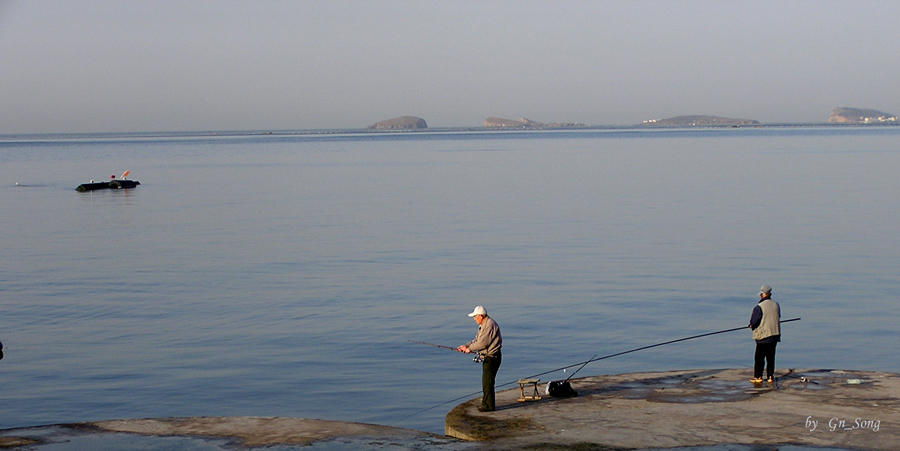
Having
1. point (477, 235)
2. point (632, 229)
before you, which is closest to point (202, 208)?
point (477, 235)

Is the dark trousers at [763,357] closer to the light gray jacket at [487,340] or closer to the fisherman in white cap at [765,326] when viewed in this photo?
the fisherman in white cap at [765,326]

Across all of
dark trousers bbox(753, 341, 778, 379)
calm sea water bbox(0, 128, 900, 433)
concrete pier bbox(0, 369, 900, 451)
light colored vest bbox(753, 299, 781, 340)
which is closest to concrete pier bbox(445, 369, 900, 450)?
concrete pier bbox(0, 369, 900, 451)

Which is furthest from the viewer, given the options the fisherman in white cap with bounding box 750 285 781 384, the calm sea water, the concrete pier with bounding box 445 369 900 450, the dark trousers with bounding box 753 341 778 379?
the calm sea water

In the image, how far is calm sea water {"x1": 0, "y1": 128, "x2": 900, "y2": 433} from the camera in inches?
781

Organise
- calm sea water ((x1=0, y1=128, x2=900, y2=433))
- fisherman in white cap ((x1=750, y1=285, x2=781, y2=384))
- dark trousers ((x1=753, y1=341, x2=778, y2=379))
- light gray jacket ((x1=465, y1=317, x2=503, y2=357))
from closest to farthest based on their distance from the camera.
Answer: light gray jacket ((x1=465, y1=317, x2=503, y2=357)) → fisherman in white cap ((x1=750, y1=285, x2=781, y2=384)) → dark trousers ((x1=753, y1=341, x2=778, y2=379)) → calm sea water ((x1=0, y1=128, x2=900, y2=433))

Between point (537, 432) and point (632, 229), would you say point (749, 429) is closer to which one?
point (537, 432)

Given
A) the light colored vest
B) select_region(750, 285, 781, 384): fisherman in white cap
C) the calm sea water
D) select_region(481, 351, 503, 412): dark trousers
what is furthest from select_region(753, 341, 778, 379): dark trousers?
select_region(481, 351, 503, 412): dark trousers

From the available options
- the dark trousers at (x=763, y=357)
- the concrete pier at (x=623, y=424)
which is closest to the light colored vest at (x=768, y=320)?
the dark trousers at (x=763, y=357)

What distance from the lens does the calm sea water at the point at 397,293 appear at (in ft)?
65.1

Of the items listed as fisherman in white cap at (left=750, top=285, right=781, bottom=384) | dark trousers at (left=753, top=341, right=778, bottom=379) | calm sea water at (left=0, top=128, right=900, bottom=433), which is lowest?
calm sea water at (left=0, top=128, right=900, bottom=433)

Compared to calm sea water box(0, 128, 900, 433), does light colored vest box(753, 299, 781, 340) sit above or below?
above

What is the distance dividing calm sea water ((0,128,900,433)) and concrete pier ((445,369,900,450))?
2630 millimetres

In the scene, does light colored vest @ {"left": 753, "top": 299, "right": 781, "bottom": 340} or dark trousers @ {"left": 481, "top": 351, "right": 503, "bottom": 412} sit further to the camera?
light colored vest @ {"left": 753, "top": 299, "right": 781, "bottom": 340}

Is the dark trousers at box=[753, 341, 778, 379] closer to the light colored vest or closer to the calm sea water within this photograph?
the light colored vest
